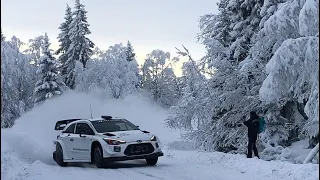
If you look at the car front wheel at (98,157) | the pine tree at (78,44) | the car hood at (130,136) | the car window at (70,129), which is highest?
the pine tree at (78,44)

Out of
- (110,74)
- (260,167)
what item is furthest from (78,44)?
(260,167)

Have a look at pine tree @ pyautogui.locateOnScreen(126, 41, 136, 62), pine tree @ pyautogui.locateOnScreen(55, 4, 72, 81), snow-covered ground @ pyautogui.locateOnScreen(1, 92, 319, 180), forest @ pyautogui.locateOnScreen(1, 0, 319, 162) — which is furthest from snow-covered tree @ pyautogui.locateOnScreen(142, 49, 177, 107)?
snow-covered ground @ pyautogui.locateOnScreen(1, 92, 319, 180)

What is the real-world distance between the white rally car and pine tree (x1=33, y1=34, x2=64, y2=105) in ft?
115

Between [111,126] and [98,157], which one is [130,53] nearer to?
[111,126]

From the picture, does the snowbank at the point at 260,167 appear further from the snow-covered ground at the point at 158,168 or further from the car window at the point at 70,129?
the car window at the point at 70,129

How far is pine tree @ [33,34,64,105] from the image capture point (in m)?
50.1

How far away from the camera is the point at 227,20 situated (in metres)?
25.0

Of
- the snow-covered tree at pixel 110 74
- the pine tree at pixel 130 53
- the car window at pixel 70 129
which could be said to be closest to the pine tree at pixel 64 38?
the snow-covered tree at pixel 110 74

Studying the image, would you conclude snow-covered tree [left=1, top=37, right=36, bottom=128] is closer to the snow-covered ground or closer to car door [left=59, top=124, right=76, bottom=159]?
the snow-covered ground

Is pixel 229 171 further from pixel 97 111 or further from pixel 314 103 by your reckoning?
pixel 97 111

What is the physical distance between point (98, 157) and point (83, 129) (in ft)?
4.89

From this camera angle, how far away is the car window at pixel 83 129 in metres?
14.7

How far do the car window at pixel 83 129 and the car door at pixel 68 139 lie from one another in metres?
0.26

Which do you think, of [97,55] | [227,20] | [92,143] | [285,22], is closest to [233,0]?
[227,20]
